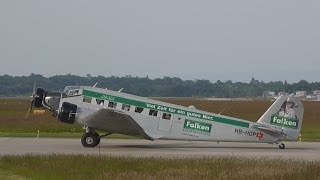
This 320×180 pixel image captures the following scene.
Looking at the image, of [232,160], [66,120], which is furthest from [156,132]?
[232,160]

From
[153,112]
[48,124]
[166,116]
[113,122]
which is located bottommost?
[48,124]

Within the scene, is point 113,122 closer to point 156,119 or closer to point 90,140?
point 90,140

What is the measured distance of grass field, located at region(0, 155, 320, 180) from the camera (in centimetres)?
1581

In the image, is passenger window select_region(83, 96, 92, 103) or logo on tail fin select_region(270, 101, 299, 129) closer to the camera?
passenger window select_region(83, 96, 92, 103)

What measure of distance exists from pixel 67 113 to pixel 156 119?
4.39 m

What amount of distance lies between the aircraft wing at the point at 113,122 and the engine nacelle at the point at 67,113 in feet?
1.79

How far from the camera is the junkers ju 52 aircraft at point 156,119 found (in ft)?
88.3

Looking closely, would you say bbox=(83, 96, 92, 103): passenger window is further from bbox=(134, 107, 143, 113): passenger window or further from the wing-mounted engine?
bbox=(134, 107, 143, 113): passenger window

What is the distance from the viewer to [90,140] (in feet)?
88.7

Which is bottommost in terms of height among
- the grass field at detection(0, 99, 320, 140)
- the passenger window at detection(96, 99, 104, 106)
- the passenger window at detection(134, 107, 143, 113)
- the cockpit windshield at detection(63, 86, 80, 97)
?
the grass field at detection(0, 99, 320, 140)

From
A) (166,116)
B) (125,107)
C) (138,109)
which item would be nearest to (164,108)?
(166,116)

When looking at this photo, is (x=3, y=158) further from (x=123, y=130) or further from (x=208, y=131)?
(x=208, y=131)

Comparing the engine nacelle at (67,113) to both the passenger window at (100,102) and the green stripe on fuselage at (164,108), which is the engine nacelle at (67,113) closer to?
the green stripe on fuselage at (164,108)

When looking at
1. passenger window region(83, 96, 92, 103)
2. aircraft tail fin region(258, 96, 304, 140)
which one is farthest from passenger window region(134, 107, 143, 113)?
aircraft tail fin region(258, 96, 304, 140)
